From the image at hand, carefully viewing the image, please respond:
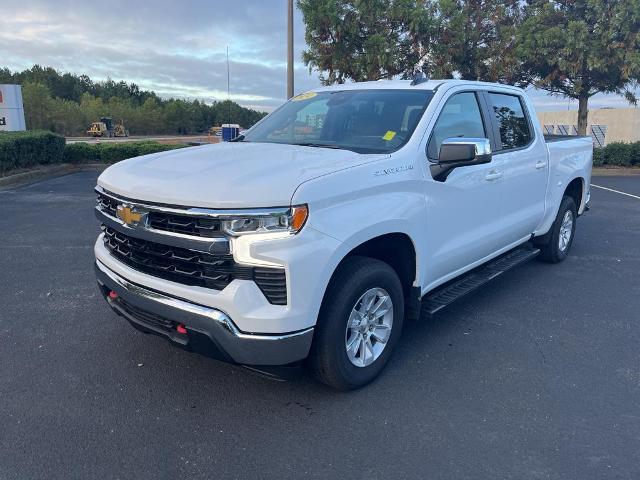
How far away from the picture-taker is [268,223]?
105 inches

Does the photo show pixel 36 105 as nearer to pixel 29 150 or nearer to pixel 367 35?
pixel 29 150

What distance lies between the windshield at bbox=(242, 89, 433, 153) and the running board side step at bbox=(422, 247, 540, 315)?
1198mm

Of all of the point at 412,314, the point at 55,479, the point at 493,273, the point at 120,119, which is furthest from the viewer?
the point at 120,119

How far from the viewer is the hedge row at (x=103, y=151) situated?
16.1 m

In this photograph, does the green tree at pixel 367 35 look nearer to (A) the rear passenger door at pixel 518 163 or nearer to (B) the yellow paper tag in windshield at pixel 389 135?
(A) the rear passenger door at pixel 518 163

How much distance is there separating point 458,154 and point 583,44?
1541 centimetres

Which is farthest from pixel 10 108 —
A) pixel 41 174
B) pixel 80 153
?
pixel 41 174

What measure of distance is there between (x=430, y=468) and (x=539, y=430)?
0.75 m

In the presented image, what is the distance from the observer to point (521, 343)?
161 inches

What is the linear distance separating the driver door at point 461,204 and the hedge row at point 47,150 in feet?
39.0

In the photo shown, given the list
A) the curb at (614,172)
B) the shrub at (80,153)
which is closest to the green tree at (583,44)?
the curb at (614,172)

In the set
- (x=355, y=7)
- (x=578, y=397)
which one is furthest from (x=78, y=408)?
(x=355, y=7)

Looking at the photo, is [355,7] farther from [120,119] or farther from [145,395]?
[120,119]

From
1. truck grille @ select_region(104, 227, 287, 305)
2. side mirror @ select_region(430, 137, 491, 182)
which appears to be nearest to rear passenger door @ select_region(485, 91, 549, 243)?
side mirror @ select_region(430, 137, 491, 182)
